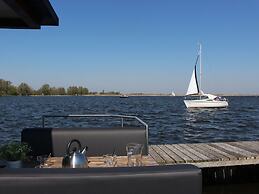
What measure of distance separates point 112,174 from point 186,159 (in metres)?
4.47

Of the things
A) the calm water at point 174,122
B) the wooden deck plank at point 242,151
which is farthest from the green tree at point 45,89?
the wooden deck plank at point 242,151

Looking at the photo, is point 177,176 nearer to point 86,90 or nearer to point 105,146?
point 105,146

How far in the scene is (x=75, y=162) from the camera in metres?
3.71

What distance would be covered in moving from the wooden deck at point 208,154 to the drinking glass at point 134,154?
2.73 m

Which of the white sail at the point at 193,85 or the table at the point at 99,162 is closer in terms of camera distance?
the table at the point at 99,162

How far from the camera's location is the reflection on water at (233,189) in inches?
291

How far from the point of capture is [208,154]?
731 centimetres

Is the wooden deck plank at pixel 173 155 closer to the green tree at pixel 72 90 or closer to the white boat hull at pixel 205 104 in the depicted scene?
the white boat hull at pixel 205 104

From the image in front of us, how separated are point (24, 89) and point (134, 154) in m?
118

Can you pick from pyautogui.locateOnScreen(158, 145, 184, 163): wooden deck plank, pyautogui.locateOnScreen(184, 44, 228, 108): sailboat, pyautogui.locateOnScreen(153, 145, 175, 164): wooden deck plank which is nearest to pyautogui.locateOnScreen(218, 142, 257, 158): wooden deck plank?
pyautogui.locateOnScreen(158, 145, 184, 163): wooden deck plank

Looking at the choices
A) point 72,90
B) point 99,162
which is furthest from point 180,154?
point 72,90

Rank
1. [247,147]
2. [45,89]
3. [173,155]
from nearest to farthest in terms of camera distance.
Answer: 1. [173,155]
2. [247,147]
3. [45,89]

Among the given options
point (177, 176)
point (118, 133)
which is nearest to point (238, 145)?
point (118, 133)

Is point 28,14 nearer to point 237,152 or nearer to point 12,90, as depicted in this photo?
point 237,152
